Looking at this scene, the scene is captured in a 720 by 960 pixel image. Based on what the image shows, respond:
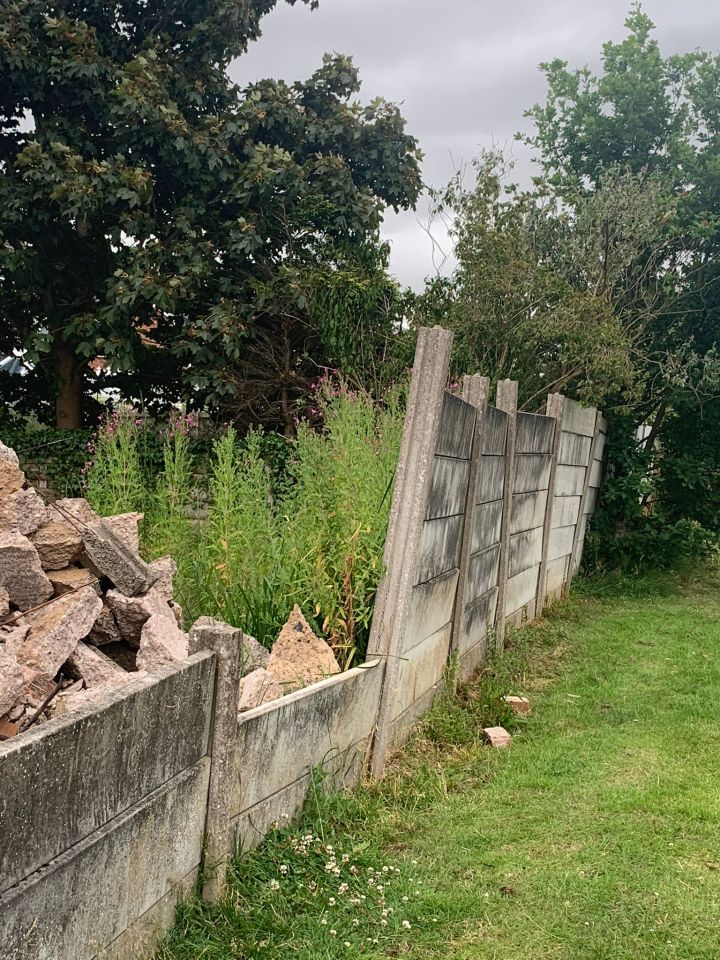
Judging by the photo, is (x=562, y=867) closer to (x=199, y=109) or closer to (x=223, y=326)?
(x=223, y=326)

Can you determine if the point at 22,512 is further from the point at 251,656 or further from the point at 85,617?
the point at 251,656

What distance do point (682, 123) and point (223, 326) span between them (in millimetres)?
8411

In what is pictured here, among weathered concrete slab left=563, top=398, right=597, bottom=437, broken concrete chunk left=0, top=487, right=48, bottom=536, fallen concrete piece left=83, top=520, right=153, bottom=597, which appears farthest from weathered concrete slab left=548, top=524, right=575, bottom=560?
broken concrete chunk left=0, top=487, right=48, bottom=536

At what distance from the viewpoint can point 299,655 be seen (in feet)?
13.5

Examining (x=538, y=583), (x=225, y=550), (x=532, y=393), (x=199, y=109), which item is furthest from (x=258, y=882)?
(x=199, y=109)

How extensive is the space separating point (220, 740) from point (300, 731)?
2.13 ft

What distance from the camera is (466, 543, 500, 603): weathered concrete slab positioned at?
6.20 meters

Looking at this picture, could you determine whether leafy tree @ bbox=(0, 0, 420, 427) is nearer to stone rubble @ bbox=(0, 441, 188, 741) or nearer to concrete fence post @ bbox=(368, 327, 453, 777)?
concrete fence post @ bbox=(368, 327, 453, 777)

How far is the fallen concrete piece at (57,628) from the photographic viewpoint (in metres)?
3.18

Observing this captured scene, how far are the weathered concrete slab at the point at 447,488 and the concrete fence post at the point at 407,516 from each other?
7.0 inches

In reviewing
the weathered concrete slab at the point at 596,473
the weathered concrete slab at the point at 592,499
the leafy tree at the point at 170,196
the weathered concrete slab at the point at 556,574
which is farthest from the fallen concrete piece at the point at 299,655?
the leafy tree at the point at 170,196

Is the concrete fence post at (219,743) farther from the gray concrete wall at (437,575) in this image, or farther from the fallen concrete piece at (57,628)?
the gray concrete wall at (437,575)

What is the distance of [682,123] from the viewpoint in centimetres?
1502

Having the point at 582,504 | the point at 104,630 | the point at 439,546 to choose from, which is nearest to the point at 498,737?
the point at 439,546
